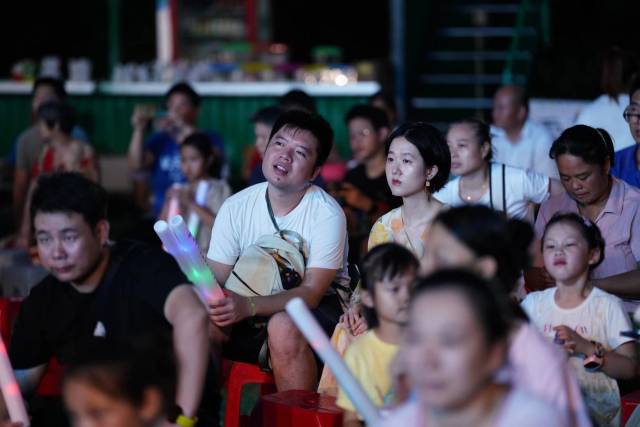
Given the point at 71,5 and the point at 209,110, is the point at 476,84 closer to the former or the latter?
the point at 209,110

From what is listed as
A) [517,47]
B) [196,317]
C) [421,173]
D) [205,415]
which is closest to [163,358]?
[196,317]

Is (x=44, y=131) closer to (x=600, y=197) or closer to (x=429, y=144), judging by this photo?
Answer: (x=429, y=144)

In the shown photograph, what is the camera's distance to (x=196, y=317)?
3518mm

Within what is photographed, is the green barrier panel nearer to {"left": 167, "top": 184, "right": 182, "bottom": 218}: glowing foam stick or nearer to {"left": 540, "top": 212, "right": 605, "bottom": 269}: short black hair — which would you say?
{"left": 167, "top": 184, "right": 182, "bottom": 218}: glowing foam stick

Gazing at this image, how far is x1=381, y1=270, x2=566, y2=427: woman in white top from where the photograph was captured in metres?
2.50

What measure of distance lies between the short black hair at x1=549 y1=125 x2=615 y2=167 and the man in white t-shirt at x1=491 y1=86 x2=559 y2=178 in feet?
7.53

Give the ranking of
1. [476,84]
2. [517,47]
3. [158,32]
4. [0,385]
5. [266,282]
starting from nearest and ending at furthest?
1. [0,385]
2. [266,282]
3. [517,47]
4. [476,84]
5. [158,32]

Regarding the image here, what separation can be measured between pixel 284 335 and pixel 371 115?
10.0 feet

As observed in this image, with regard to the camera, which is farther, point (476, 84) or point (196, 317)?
point (476, 84)

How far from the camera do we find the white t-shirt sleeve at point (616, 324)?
4.01 metres

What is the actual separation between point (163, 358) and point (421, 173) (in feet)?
6.59

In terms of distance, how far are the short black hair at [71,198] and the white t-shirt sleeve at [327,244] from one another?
1.18 meters

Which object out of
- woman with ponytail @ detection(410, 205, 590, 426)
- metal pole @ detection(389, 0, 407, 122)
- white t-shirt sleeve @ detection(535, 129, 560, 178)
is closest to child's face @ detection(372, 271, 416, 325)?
woman with ponytail @ detection(410, 205, 590, 426)

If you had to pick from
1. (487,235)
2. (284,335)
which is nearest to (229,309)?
(284,335)
